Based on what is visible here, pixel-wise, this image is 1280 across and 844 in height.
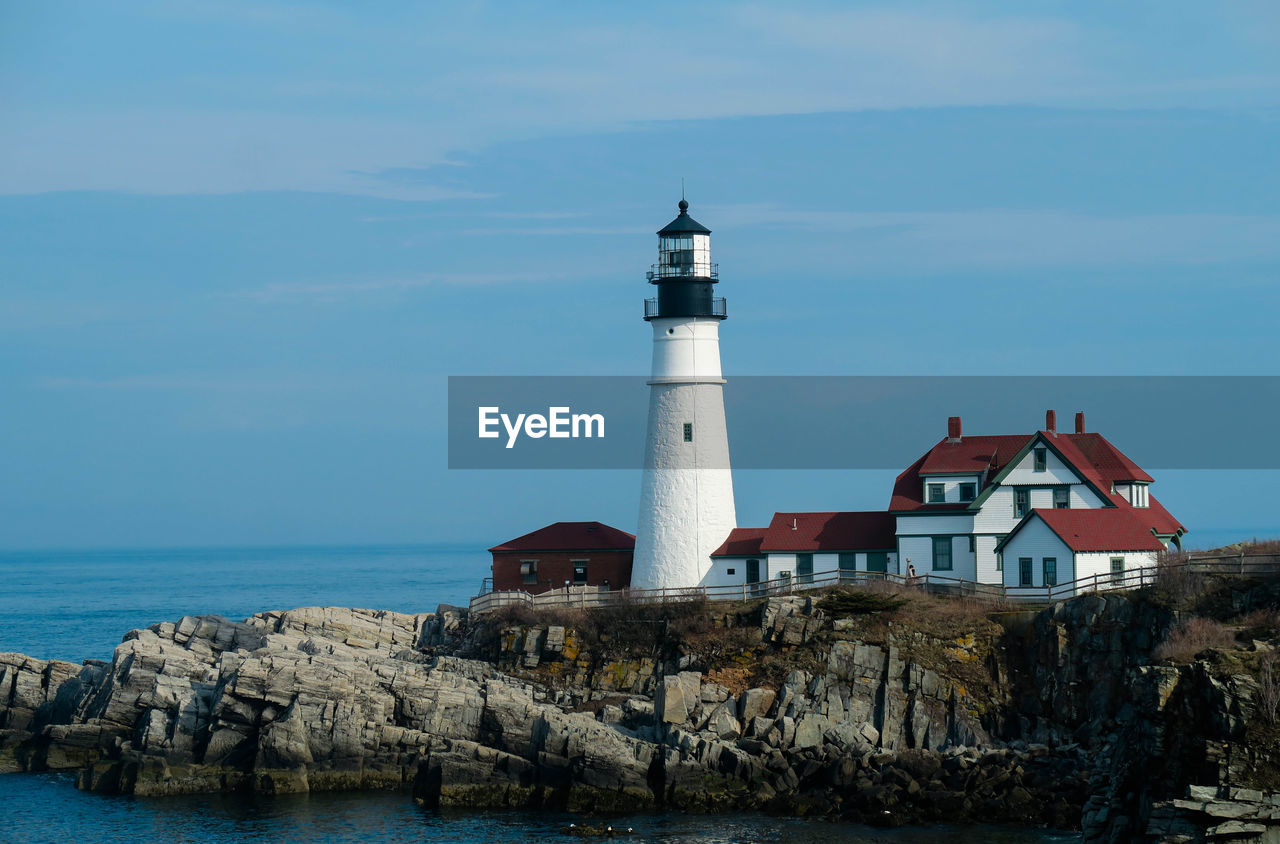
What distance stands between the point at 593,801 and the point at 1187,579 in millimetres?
15889

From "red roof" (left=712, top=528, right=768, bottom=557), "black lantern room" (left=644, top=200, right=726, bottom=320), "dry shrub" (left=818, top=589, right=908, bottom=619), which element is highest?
"black lantern room" (left=644, top=200, right=726, bottom=320)

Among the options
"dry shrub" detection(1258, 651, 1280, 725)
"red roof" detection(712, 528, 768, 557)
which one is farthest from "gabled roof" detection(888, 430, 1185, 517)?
"dry shrub" detection(1258, 651, 1280, 725)

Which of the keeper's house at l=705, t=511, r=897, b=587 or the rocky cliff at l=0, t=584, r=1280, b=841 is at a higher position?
the keeper's house at l=705, t=511, r=897, b=587

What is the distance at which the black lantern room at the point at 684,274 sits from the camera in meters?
47.9

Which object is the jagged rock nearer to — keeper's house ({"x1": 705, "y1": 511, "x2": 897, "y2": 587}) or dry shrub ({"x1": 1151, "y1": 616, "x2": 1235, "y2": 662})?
keeper's house ({"x1": 705, "y1": 511, "x2": 897, "y2": 587})

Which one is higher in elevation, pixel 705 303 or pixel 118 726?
pixel 705 303

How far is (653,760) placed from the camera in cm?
3681

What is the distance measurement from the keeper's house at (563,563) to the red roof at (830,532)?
17.0ft

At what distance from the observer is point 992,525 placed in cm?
4584

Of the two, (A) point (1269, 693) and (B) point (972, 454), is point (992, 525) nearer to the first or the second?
(B) point (972, 454)

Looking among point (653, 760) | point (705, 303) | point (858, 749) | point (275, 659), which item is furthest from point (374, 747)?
point (705, 303)

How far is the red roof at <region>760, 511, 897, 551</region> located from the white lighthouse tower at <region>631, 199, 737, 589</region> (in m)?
1.93

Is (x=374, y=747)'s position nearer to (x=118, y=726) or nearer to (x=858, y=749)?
(x=118, y=726)

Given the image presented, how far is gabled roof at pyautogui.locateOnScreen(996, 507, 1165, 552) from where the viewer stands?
43156 mm
